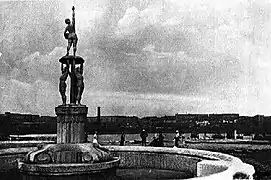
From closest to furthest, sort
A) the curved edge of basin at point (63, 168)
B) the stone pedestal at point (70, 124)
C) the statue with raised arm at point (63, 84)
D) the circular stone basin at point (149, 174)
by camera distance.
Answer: the curved edge of basin at point (63, 168) < the stone pedestal at point (70, 124) < the circular stone basin at point (149, 174) < the statue with raised arm at point (63, 84)

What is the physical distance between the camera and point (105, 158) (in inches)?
473

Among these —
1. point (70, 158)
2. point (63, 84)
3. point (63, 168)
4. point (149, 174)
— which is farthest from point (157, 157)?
point (63, 168)

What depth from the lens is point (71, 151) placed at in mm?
11875

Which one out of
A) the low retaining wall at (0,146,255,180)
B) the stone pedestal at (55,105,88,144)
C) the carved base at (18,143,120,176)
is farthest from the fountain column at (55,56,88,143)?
the low retaining wall at (0,146,255,180)

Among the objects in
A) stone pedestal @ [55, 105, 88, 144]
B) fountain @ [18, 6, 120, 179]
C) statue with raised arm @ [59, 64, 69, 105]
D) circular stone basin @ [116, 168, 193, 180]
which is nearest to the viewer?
fountain @ [18, 6, 120, 179]

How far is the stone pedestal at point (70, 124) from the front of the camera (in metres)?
12.2

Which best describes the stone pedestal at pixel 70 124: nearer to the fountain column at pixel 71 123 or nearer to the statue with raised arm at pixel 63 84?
the fountain column at pixel 71 123

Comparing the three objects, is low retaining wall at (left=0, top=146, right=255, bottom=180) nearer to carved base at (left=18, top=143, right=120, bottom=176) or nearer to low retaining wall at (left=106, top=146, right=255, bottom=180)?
low retaining wall at (left=106, top=146, right=255, bottom=180)

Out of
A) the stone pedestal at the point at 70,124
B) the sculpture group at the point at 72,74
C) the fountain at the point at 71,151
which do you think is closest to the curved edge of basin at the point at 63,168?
the fountain at the point at 71,151

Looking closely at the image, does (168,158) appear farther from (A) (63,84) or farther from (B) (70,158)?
(A) (63,84)

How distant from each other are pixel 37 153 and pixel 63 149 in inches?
28.7

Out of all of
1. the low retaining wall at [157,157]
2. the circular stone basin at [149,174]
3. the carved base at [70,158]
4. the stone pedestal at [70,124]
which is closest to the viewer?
the carved base at [70,158]

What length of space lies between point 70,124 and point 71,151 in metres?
0.83

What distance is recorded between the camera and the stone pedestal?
12.2 meters
